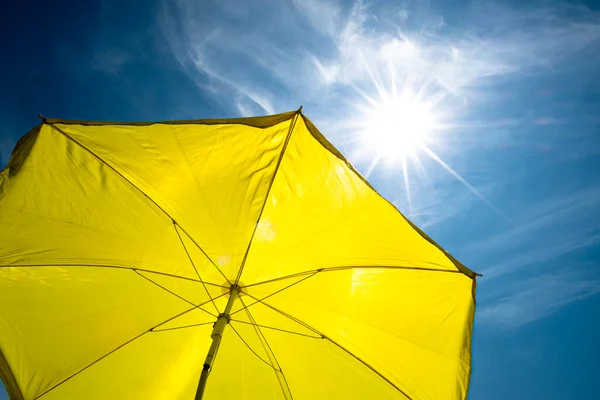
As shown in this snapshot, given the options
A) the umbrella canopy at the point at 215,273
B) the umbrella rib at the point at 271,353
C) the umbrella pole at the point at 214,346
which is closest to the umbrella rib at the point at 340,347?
the umbrella canopy at the point at 215,273

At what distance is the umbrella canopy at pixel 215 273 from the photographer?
3443mm

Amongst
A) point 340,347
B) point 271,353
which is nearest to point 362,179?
point 340,347

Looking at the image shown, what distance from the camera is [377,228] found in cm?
384

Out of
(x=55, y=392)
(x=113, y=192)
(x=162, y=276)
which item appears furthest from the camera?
(x=162, y=276)

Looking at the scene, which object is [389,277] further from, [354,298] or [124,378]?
[124,378]

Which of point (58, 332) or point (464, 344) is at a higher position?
point (464, 344)

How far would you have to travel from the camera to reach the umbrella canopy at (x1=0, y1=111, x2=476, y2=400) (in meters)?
3.44

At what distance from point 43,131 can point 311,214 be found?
2.70m

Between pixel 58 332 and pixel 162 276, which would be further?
pixel 162 276

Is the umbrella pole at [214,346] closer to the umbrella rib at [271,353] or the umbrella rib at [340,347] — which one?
the umbrella rib at [271,353]

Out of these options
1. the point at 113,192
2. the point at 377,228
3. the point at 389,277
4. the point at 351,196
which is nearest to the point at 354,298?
the point at 389,277

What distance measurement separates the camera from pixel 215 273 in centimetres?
384

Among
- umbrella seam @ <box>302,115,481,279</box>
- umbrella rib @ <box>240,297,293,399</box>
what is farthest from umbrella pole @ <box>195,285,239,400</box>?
umbrella seam @ <box>302,115,481,279</box>

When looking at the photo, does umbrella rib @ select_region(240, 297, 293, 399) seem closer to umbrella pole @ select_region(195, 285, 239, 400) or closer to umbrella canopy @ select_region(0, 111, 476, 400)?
umbrella canopy @ select_region(0, 111, 476, 400)
